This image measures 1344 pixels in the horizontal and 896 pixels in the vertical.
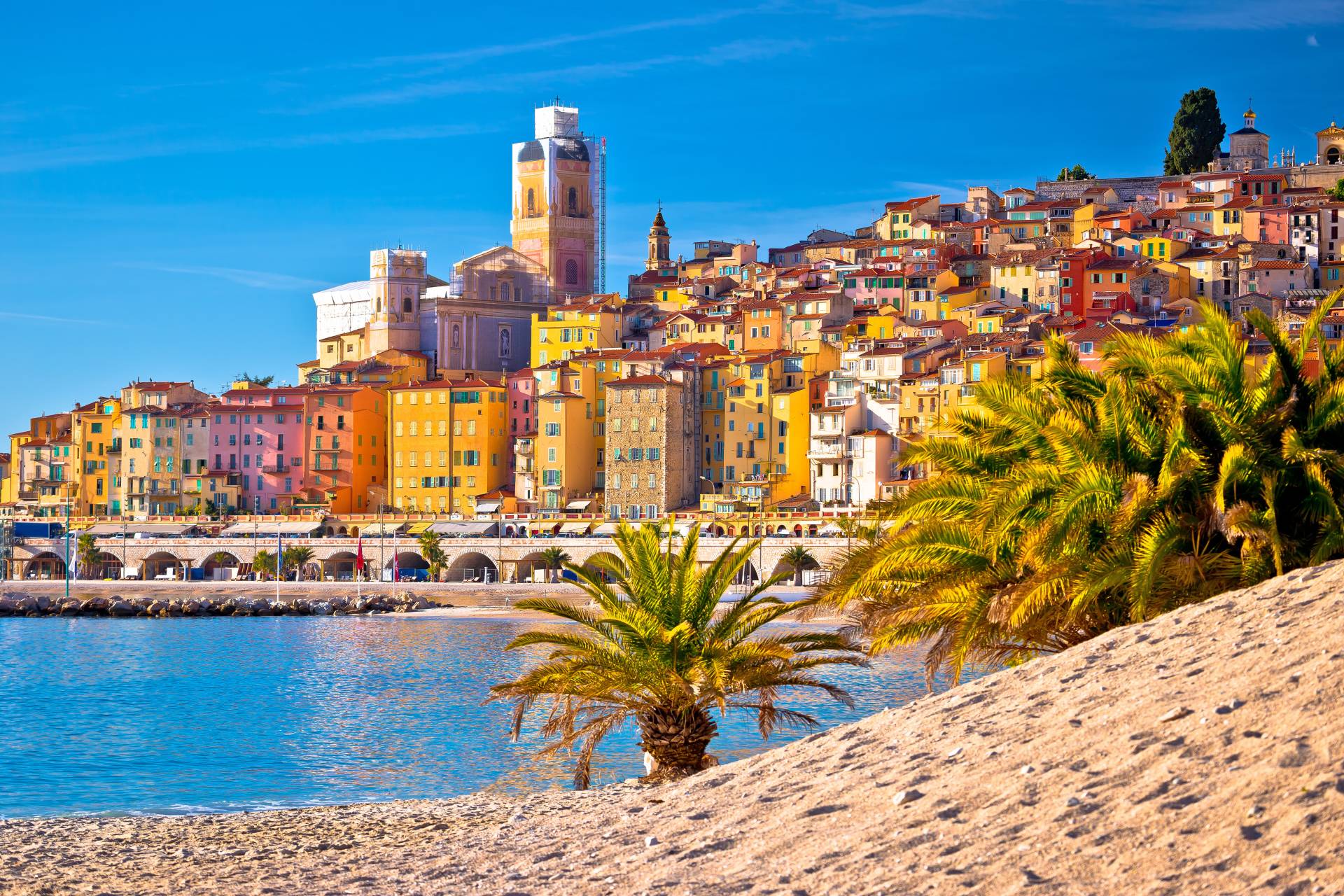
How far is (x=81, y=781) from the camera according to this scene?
2638cm

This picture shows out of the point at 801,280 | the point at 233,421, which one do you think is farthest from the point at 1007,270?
the point at 233,421

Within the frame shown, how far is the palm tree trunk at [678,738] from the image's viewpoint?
17.7m

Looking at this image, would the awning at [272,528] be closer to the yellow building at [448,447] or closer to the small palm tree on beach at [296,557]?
the small palm tree on beach at [296,557]

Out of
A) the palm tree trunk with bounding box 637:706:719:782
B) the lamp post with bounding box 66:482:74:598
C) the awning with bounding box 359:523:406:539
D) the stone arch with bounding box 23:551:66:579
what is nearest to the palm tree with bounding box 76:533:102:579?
the lamp post with bounding box 66:482:74:598

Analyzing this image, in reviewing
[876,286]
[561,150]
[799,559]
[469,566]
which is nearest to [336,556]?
[469,566]

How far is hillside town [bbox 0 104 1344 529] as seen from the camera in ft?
271

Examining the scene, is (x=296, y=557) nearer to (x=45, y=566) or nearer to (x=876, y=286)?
(x=45, y=566)

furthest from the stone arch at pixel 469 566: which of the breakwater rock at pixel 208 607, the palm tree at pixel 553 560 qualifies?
the breakwater rock at pixel 208 607

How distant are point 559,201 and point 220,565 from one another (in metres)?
37.3

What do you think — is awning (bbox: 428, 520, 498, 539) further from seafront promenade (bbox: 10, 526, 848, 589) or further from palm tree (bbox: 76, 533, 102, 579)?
palm tree (bbox: 76, 533, 102, 579)

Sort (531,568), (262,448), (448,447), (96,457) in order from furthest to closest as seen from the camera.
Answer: (96,457) → (262,448) → (448,447) → (531,568)

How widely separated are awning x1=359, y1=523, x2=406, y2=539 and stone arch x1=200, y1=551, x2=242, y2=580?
20.1 ft

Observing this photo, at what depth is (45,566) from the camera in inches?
3415

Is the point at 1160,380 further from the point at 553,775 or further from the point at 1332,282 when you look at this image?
the point at 1332,282
